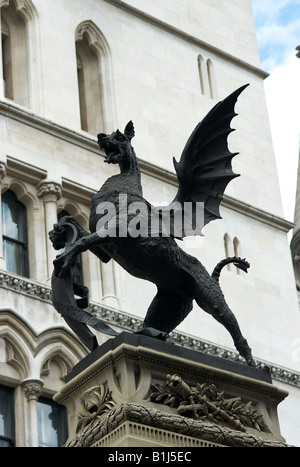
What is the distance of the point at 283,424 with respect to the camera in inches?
856

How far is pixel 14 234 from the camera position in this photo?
807 inches

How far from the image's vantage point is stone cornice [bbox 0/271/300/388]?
19.4 m

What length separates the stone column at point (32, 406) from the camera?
18359 millimetres

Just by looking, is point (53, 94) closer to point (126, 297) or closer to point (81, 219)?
point (81, 219)

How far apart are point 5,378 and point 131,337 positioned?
963cm

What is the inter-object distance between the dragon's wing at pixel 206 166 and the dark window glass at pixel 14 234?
28.4 feet

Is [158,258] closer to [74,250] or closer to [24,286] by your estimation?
[74,250]

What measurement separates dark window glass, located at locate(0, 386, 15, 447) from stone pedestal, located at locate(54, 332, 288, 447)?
8.68 meters

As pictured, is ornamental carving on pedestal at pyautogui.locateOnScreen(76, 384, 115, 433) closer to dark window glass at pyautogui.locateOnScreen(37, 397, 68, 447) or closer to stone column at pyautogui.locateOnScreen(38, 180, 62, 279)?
dark window glass at pyautogui.locateOnScreen(37, 397, 68, 447)

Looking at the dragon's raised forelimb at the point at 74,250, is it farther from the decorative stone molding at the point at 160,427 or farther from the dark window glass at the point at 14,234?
the dark window glass at the point at 14,234

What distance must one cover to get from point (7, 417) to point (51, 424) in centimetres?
68

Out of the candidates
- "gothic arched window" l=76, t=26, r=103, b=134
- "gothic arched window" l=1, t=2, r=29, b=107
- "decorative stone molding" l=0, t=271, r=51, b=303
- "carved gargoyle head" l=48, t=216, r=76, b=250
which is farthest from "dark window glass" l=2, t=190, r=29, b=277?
"carved gargoyle head" l=48, t=216, r=76, b=250
